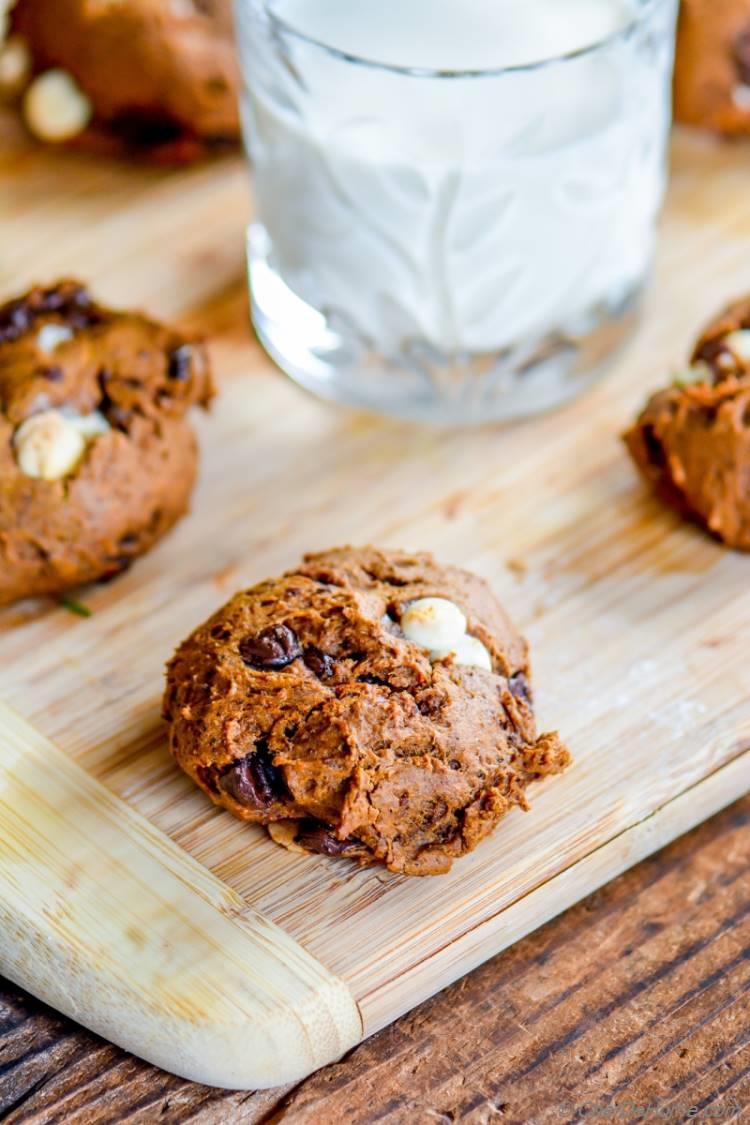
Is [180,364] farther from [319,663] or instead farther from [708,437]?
[708,437]

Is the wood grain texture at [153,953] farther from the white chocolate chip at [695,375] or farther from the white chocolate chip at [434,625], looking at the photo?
the white chocolate chip at [695,375]

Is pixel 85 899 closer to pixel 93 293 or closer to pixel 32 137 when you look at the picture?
pixel 93 293

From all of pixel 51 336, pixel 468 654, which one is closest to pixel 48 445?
pixel 51 336

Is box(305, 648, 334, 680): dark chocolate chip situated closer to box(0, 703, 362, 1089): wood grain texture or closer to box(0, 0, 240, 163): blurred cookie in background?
box(0, 703, 362, 1089): wood grain texture

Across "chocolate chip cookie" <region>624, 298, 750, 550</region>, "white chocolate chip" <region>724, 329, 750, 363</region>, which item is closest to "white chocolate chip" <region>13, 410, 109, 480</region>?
"chocolate chip cookie" <region>624, 298, 750, 550</region>

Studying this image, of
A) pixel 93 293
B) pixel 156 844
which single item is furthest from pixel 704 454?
pixel 93 293

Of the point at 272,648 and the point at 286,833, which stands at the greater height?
the point at 272,648
